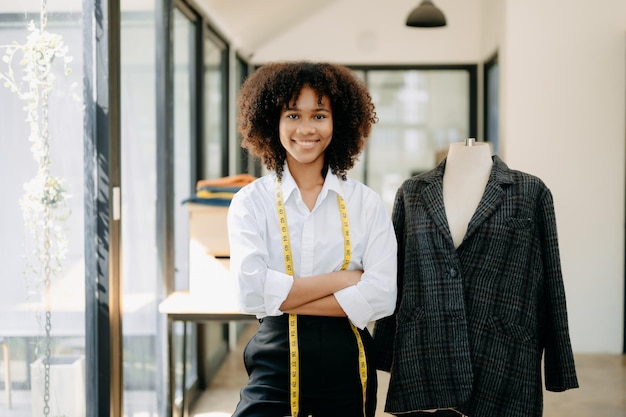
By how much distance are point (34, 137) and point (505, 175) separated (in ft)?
4.21

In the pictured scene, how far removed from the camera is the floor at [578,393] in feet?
13.6

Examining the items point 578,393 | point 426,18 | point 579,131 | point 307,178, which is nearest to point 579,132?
point 579,131

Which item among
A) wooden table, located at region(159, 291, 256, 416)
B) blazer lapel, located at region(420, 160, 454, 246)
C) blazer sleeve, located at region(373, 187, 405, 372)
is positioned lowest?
wooden table, located at region(159, 291, 256, 416)

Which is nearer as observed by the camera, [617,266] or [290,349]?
[290,349]

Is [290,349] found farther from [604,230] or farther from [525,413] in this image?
[604,230]

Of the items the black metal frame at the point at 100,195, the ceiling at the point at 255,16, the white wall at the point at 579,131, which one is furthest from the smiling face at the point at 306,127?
the white wall at the point at 579,131

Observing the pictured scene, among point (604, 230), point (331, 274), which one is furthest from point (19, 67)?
point (604, 230)

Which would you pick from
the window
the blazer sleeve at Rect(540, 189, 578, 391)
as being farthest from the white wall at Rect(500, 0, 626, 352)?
the blazer sleeve at Rect(540, 189, 578, 391)

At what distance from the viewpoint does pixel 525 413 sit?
2010 millimetres

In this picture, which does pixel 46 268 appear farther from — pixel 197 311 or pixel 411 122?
pixel 411 122

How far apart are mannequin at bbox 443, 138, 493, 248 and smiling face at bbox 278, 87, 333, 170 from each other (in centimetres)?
45

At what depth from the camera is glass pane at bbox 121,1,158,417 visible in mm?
3137

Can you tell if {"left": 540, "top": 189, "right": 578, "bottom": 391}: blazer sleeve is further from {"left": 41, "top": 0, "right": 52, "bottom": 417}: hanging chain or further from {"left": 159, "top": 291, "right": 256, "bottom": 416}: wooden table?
{"left": 41, "top": 0, "right": 52, "bottom": 417}: hanging chain

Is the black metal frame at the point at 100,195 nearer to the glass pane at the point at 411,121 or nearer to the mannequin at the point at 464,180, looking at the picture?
the mannequin at the point at 464,180
